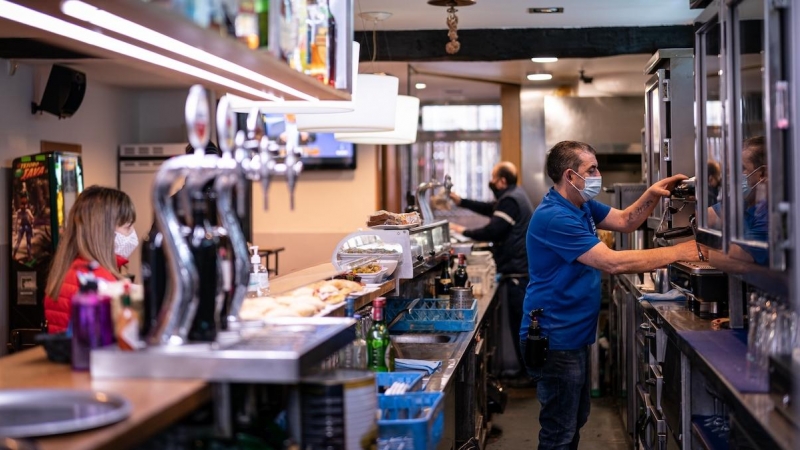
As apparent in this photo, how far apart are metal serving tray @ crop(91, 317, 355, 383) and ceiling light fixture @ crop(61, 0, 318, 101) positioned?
30.2 inches

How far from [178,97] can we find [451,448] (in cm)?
761

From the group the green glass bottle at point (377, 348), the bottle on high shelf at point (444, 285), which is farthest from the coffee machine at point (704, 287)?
the bottle on high shelf at point (444, 285)

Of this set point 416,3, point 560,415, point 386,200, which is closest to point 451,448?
point 560,415

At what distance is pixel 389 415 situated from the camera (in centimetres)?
308

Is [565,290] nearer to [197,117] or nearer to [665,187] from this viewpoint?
[665,187]

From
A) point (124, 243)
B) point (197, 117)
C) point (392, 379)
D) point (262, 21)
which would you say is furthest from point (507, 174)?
point (197, 117)

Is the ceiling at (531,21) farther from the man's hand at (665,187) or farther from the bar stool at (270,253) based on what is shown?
the man's hand at (665,187)

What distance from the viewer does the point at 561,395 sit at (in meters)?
4.87

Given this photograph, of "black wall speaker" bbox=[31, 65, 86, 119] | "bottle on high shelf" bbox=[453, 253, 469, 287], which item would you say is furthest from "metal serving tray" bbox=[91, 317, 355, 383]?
"black wall speaker" bbox=[31, 65, 86, 119]

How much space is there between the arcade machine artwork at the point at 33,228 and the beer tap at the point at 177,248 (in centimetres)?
627

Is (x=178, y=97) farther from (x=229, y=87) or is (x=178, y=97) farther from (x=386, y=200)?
(x=229, y=87)

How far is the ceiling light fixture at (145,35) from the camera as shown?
2180mm

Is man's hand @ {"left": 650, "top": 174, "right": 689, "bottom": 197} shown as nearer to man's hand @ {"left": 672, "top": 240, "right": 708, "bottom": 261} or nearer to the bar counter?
man's hand @ {"left": 672, "top": 240, "right": 708, "bottom": 261}

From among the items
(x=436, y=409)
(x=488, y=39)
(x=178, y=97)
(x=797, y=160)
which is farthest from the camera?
(x=178, y=97)
